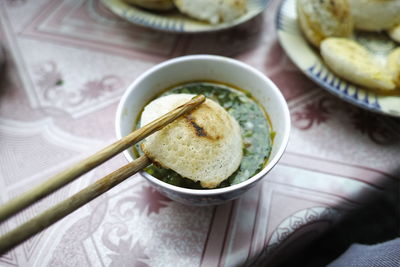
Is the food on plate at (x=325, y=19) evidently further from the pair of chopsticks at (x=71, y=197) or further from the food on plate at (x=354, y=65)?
the pair of chopsticks at (x=71, y=197)

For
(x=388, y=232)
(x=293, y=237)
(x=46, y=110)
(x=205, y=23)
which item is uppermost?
(x=205, y=23)

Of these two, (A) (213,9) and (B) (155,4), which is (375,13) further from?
(B) (155,4)

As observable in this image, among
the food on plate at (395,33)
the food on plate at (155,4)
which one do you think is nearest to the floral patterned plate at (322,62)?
the food on plate at (395,33)

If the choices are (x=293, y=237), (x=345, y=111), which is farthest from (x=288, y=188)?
(x=345, y=111)

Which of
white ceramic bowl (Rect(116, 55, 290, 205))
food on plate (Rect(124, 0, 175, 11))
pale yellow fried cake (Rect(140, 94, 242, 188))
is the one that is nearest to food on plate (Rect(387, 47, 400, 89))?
white ceramic bowl (Rect(116, 55, 290, 205))

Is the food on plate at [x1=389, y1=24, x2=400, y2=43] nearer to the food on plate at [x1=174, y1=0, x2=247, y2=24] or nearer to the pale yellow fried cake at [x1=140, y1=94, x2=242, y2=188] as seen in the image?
the food on plate at [x1=174, y1=0, x2=247, y2=24]

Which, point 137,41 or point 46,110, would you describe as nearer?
point 46,110

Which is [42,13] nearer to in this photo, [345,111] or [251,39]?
[251,39]
